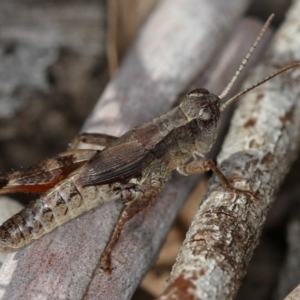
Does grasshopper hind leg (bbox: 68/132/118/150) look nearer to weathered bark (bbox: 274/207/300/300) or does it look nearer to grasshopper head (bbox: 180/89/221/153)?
grasshopper head (bbox: 180/89/221/153)

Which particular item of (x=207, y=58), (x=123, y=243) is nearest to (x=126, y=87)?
(x=207, y=58)

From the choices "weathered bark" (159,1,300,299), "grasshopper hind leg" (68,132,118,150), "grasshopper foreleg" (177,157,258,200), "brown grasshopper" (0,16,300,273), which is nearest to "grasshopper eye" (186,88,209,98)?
"brown grasshopper" (0,16,300,273)

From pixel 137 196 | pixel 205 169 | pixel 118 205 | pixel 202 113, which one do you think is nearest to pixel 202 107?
pixel 202 113

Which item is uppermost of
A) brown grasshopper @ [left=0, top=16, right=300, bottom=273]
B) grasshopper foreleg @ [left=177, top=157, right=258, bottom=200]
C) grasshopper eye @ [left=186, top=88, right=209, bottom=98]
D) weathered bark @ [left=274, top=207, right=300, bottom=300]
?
grasshopper eye @ [left=186, top=88, right=209, bottom=98]

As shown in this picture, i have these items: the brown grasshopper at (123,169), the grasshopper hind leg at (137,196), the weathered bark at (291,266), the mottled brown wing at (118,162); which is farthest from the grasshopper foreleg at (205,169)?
the weathered bark at (291,266)

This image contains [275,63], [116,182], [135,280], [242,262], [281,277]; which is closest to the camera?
[242,262]

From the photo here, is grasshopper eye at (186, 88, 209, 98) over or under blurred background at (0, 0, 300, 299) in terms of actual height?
under

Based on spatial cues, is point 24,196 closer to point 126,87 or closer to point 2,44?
point 126,87
